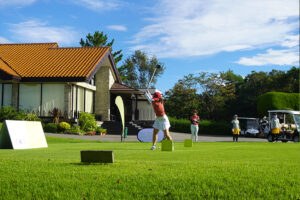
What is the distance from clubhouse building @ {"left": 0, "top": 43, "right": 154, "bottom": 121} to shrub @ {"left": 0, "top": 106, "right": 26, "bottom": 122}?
67.5 inches

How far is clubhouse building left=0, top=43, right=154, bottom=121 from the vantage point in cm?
2859

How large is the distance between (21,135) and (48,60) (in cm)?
1966

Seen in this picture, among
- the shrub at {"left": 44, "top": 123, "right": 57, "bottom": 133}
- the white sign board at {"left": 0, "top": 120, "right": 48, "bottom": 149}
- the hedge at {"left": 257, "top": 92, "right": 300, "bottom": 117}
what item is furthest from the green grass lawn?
the hedge at {"left": 257, "top": 92, "right": 300, "bottom": 117}

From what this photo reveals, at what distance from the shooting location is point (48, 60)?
105ft

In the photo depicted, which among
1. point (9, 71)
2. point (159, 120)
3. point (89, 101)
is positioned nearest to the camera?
point (159, 120)

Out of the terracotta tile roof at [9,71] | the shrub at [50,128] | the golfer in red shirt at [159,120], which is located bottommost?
the shrub at [50,128]

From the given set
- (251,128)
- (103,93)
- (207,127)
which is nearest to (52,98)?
(103,93)

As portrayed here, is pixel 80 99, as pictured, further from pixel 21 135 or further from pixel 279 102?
pixel 279 102

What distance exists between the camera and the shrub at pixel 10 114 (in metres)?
26.7

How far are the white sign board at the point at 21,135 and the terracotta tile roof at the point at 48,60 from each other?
13.9 metres

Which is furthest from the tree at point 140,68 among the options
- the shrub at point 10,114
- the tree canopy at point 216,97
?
the shrub at point 10,114

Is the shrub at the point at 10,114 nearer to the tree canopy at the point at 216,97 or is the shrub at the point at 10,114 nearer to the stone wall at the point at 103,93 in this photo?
the stone wall at the point at 103,93

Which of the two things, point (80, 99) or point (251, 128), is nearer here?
point (80, 99)

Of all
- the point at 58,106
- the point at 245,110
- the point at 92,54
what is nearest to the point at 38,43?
the point at 92,54
